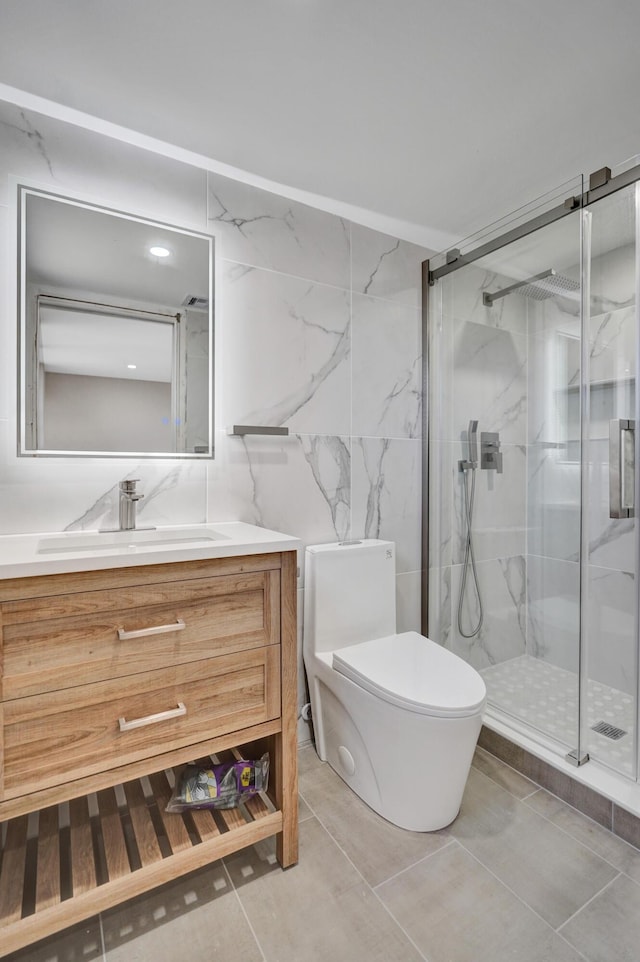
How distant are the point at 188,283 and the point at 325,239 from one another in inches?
25.4

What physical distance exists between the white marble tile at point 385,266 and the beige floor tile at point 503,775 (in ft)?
6.47

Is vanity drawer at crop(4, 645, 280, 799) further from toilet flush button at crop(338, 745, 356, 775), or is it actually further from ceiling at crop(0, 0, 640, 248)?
ceiling at crop(0, 0, 640, 248)

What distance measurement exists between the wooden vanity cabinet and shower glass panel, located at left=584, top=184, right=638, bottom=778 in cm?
111

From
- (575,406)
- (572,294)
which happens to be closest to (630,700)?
(575,406)

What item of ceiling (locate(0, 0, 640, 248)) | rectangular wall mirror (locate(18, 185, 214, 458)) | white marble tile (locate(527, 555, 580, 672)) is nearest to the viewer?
ceiling (locate(0, 0, 640, 248))

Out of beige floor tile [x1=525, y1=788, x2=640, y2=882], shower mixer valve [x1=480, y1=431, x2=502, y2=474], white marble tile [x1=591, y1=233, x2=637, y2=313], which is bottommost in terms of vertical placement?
beige floor tile [x1=525, y1=788, x2=640, y2=882]

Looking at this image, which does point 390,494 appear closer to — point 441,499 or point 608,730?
point 441,499

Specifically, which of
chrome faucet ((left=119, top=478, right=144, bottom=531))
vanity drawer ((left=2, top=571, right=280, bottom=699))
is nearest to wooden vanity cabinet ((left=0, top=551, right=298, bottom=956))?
vanity drawer ((left=2, top=571, right=280, bottom=699))

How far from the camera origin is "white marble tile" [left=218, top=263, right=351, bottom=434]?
5.78ft

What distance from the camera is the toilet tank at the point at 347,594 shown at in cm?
178

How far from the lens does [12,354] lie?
4.63 feet

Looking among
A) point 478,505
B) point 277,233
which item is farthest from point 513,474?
point 277,233

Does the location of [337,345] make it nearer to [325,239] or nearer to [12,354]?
[325,239]

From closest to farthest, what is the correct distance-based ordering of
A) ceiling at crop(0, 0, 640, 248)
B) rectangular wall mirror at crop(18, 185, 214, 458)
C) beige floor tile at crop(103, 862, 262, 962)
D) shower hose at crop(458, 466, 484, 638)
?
beige floor tile at crop(103, 862, 262, 962), ceiling at crop(0, 0, 640, 248), rectangular wall mirror at crop(18, 185, 214, 458), shower hose at crop(458, 466, 484, 638)
